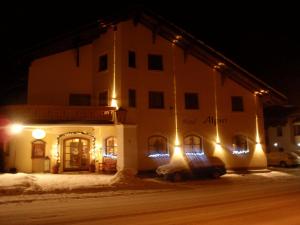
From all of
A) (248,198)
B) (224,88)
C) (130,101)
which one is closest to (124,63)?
(130,101)

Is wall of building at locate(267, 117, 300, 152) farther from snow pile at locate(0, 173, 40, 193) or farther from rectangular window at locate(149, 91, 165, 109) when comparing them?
snow pile at locate(0, 173, 40, 193)

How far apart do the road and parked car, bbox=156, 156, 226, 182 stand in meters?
4.81

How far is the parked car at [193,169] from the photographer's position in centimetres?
2028

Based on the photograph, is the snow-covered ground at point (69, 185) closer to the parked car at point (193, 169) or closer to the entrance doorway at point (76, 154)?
the parked car at point (193, 169)

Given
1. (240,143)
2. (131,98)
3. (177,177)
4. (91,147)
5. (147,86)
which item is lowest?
(177,177)

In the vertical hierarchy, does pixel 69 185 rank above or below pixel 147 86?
below

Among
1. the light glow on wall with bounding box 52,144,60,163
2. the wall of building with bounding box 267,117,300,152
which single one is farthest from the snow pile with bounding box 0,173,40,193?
the wall of building with bounding box 267,117,300,152

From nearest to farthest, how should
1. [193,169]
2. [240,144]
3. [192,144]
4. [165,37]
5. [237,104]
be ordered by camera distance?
[193,169], [192,144], [165,37], [240,144], [237,104]

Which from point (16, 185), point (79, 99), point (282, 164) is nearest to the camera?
point (16, 185)

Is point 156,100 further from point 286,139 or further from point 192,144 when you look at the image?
point 286,139

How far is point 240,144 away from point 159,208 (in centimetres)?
1654

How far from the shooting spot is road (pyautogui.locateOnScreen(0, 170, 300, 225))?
923 cm

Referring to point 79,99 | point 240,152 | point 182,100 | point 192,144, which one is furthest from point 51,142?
point 240,152

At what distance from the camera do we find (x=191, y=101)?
82.5ft
